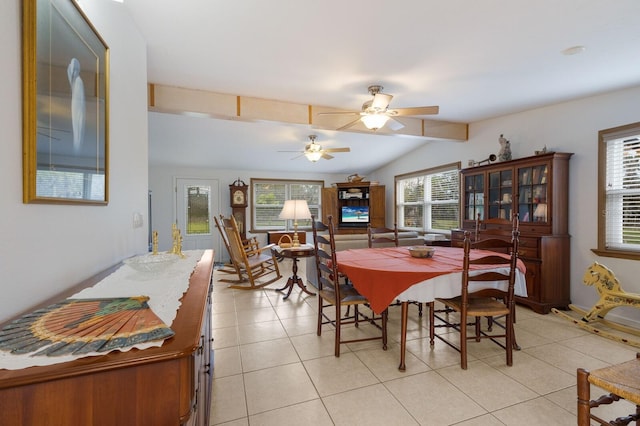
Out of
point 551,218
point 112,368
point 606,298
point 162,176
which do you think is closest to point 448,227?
point 551,218

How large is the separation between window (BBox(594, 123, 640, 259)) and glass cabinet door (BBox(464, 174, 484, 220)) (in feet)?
4.15

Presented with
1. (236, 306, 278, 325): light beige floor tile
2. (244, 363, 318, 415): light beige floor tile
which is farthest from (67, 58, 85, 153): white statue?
(236, 306, 278, 325): light beige floor tile

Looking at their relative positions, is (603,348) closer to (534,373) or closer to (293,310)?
(534,373)

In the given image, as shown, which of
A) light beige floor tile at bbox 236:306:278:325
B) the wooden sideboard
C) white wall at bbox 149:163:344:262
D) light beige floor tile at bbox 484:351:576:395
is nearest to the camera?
the wooden sideboard

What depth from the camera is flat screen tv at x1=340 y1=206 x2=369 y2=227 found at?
6886 mm

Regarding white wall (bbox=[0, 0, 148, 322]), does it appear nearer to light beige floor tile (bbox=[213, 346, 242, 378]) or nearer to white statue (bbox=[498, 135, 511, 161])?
light beige floor tile (bbox=[213, 346, 242, 378])

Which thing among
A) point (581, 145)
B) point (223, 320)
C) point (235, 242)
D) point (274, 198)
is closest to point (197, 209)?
point (274, 198)

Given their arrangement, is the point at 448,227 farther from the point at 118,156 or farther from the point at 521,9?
the point at 118,156

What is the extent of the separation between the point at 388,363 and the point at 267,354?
98 centimetres

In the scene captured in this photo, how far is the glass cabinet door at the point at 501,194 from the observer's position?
380cm

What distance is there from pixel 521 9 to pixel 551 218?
2.40 metres

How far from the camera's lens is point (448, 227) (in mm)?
5316

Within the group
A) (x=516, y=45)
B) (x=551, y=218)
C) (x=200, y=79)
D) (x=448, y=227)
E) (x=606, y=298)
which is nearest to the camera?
(x=516, y=45)

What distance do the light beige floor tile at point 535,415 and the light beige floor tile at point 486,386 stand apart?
43mm
